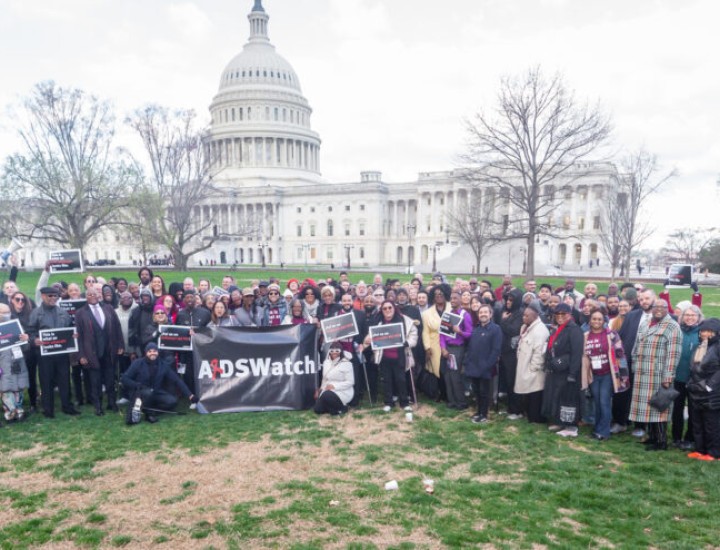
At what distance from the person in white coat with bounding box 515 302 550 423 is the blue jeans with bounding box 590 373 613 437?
85 centimetres

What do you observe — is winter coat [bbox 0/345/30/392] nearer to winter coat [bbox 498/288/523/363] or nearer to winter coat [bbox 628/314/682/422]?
winter coat [bbox 498/288/523/363]

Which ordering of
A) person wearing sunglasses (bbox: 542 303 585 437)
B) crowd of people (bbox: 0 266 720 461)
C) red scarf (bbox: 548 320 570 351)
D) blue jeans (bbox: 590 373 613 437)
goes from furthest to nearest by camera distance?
1. red scarf (bbox: 548 320 570 351)
2. person wearing sunglasses (bbox: 542 303 585 437)
3. blue jeans (bbox: 590 373 613 437)
4. crowd of people (bbox: 0 266 720 461)

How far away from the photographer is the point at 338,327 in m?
9.05

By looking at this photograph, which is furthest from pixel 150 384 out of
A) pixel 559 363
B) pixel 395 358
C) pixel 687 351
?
pixel 687 351

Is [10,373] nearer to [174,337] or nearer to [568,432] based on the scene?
[174,337]

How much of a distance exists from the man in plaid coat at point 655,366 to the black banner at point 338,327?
4.69m

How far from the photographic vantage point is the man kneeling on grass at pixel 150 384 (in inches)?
339

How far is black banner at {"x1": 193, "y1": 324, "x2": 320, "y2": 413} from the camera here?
9.21 meters

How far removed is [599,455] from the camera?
7.18m

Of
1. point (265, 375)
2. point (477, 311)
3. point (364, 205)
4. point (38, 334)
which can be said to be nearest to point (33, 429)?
point (38, 334)

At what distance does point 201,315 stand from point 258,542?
550 centimetres

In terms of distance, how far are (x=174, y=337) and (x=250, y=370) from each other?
5.03 feet

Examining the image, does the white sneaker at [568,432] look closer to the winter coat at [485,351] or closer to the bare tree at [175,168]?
the winter coat at [485,351]

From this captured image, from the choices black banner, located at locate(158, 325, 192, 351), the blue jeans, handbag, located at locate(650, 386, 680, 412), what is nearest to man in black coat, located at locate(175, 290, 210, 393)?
black banner, located at locate(158, 325, 192, 351)
